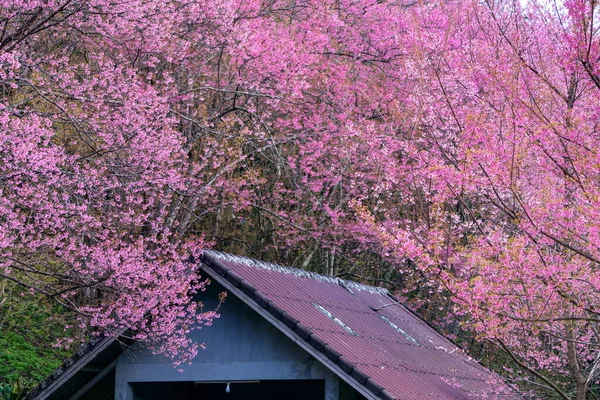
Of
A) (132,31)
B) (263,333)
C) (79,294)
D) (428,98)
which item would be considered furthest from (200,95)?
(263,333)

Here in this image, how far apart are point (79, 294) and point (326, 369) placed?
33.1ft

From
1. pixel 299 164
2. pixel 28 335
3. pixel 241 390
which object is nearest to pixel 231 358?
pixel 241 390

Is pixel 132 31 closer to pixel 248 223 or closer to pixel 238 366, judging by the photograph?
pixel 248 223

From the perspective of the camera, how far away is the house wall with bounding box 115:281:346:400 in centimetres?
949

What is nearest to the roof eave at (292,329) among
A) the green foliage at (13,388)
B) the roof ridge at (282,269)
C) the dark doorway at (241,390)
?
the roof ridge at (282,269)

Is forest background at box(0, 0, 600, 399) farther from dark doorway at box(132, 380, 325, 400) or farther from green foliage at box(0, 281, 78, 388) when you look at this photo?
dark doorway at box(132, 380, 325, 400)

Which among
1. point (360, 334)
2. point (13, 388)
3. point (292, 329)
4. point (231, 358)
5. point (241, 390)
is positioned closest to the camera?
point (292, 329)

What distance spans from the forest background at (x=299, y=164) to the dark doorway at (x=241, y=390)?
2.90ft

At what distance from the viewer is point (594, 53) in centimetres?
827

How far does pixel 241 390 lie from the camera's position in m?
11.7

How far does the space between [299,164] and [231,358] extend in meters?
9.07


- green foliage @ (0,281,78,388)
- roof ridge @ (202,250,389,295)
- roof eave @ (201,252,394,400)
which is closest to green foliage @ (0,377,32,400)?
green foliage @ (0,281,78,388)

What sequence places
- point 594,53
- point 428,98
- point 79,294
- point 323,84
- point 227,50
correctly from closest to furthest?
point 594,53 → point 428,98 → point 227,50 → point 79,294 → point 323,84

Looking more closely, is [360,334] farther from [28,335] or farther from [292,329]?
[28,335]
